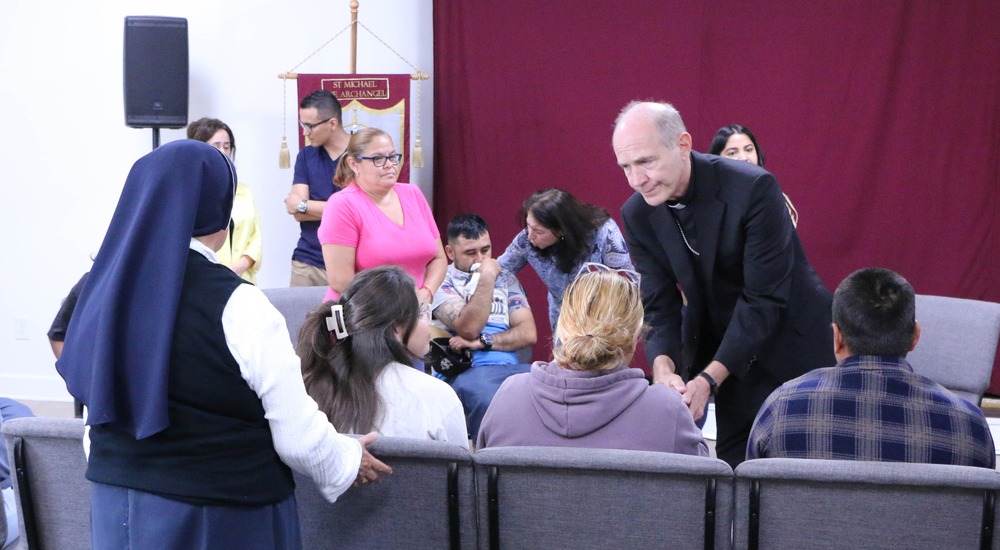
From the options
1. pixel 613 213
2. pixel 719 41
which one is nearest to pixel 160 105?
pixel 613 213

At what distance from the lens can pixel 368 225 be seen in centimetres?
366

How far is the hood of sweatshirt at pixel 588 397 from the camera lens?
207 centimetres

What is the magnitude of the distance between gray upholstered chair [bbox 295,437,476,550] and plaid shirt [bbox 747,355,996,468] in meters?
0.70

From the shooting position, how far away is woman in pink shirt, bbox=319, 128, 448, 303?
364 centimetres

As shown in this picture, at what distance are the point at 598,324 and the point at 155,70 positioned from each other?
4.06 meters

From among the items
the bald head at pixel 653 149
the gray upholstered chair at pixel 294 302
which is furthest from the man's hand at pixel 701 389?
the gray upholstered chair at pixel 294 302

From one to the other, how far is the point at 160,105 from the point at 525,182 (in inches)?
82.9

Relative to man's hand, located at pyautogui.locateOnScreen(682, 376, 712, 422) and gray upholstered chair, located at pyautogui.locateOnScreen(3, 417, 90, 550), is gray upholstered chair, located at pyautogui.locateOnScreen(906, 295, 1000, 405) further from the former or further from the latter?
gray upholstered chair, located at pyautogui.locateOnScreen(3, 417, 90, 550)

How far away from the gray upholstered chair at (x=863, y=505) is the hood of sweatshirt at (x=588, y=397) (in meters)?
0.32

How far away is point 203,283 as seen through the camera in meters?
1.62

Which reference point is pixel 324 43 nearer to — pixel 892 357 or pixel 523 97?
pixel 523 97

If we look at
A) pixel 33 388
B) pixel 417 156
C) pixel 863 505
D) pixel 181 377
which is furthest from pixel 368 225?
pixel 33 388

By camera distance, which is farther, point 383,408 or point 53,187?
point 53,187

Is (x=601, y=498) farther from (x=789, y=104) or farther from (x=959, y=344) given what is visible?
(x=789, y=104)
